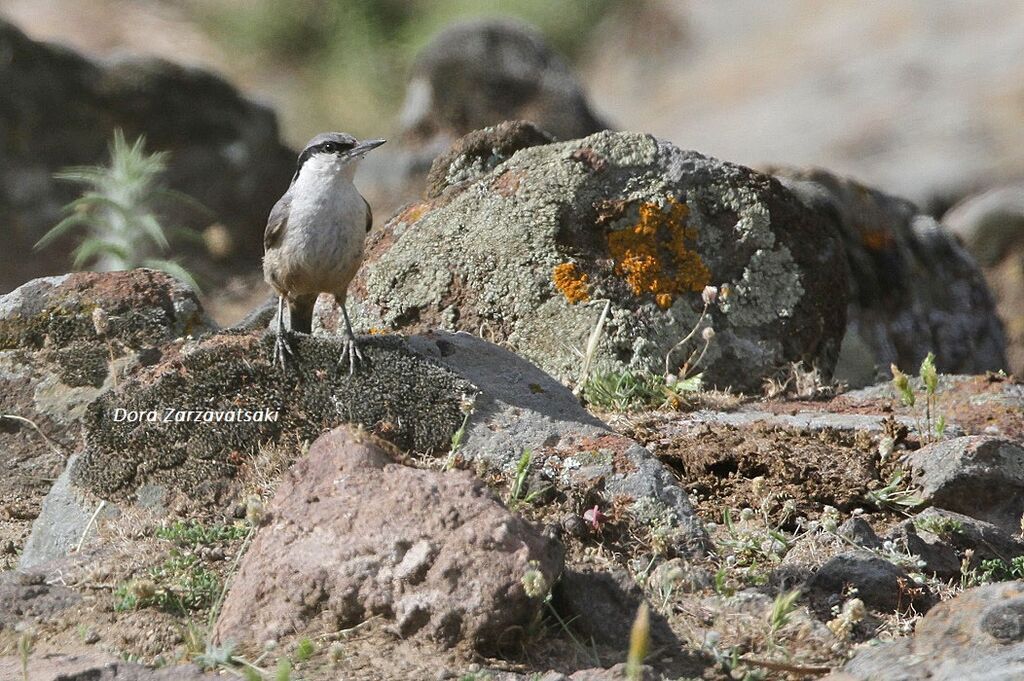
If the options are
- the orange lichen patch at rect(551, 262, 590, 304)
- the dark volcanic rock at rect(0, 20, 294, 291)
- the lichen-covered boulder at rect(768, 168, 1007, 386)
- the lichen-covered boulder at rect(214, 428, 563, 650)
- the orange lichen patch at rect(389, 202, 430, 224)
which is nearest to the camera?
the lichen-covered boulder at rect(214, 428, 563, 650)

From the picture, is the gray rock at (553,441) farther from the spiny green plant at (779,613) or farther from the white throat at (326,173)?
the white throat at (326,173)

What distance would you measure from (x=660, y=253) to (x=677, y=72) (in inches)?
795

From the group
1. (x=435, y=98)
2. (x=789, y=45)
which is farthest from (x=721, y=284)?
(x=789, y=45)

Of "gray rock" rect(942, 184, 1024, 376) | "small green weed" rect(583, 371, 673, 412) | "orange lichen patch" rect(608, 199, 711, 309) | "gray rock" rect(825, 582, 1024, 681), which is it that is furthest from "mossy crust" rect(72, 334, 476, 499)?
"gray rock" rect(942, 184, 1024, 376)

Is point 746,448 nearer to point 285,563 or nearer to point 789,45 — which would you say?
point 285,563

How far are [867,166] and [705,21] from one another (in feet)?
24.7

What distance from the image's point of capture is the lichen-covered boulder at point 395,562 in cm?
430

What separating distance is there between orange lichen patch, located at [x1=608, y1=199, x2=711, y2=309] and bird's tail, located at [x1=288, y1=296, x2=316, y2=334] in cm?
191

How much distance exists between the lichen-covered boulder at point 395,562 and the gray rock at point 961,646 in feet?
3.65

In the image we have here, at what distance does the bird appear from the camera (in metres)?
Answer: 6.33

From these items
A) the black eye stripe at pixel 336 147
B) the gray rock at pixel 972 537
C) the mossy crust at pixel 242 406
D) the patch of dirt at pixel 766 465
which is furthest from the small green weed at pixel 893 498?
the black eye stripe at pixel 336 147

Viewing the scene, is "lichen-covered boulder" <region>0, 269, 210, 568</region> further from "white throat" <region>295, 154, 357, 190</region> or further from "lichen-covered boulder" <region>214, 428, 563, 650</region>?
"lichen-covered boulder" <region>214, 428, 563, 650</region>

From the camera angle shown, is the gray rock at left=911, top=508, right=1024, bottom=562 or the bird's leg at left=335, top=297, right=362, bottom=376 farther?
the bird's leg at left=335, top=297, right=362, bottom=376

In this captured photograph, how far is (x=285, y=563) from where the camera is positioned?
14.8 feet
